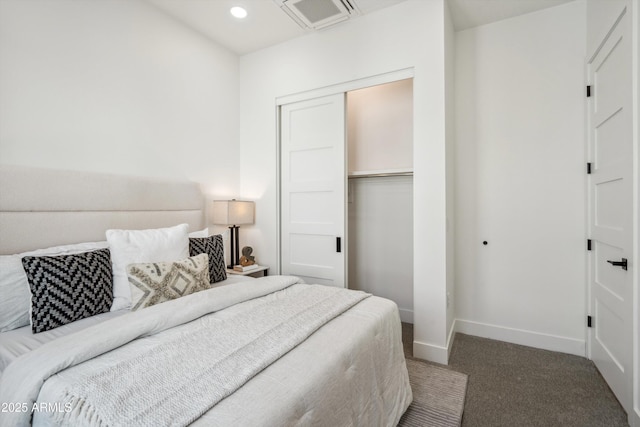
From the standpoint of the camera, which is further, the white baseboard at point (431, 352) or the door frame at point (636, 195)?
the white baseboard at point (431, 352)

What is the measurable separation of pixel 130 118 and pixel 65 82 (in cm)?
45

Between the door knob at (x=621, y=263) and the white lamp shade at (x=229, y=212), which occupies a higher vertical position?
the white lamp shade at (x=229, y=212)

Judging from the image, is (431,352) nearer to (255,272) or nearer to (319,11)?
(255,272)

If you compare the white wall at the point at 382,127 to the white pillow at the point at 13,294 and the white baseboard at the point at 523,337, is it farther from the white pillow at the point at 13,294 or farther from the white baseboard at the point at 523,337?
the white pillow at the point at 13,294

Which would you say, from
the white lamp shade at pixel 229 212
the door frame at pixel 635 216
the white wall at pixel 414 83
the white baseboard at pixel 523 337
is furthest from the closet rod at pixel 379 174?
the door frame at pixel 635 216

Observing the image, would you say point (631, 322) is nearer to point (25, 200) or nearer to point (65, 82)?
point (25, 200)

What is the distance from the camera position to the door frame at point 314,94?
260 centimetres

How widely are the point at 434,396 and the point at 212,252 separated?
1.82 meters

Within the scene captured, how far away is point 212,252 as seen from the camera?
2.35 meters

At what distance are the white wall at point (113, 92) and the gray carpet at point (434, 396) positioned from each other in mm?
2491

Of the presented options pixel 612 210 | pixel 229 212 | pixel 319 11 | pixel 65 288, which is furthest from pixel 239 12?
pixel 612 210

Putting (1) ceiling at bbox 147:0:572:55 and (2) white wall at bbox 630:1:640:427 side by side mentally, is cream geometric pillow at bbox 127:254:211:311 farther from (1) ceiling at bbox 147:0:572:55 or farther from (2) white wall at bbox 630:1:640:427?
(2) white wall at bbox 630:1:640:427

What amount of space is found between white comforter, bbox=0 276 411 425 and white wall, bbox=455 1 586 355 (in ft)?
5.28

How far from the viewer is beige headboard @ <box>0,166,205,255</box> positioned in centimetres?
176
